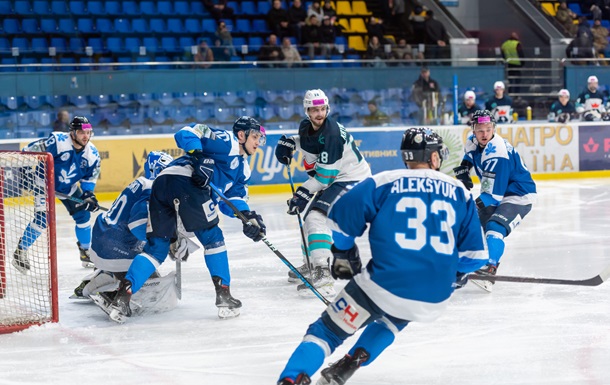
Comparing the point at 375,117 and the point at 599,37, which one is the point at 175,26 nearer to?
the point at 375,117

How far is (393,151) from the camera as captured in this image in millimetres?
11711

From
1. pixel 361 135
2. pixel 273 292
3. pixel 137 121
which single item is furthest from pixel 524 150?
pixel 273 292

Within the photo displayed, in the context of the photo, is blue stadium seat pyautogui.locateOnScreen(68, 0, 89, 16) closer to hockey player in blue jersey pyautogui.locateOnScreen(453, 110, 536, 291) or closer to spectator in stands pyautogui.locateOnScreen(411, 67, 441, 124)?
spectator in stands pyautogui.locateOnScreen(411, 67, 441, 124)

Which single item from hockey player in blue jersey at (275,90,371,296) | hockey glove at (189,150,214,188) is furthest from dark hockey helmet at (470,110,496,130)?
hockey glove at (189,150,214,188)

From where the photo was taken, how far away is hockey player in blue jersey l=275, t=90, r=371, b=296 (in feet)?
17.9

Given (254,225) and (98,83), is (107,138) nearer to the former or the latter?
(98,83)

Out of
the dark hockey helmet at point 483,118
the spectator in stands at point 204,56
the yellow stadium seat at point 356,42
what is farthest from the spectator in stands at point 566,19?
the dark hockey helmet at point 483,118

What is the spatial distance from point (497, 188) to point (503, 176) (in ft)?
0.26

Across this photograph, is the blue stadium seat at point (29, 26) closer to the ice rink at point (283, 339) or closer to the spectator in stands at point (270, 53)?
the spectator in stands at point (270, 53)

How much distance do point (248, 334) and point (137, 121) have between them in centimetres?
672

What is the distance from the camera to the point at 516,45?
545 inches

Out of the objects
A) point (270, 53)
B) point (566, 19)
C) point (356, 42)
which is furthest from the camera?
point (566, 19)

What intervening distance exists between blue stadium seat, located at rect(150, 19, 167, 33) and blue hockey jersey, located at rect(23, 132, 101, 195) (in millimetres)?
7347

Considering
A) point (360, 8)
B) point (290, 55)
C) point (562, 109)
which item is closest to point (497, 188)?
point (290, 55)
